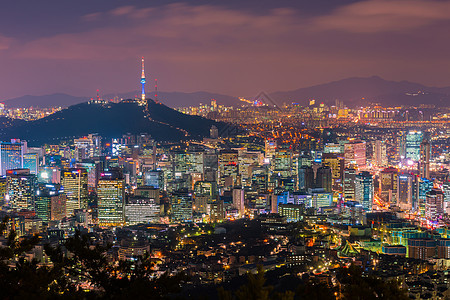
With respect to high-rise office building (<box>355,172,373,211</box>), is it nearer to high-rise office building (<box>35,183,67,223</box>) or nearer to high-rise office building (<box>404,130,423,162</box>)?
high-rise office building (<box>404,130,423,162</box>)

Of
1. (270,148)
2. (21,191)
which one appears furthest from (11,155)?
(270,148)

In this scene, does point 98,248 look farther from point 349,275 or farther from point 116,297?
point 349,275

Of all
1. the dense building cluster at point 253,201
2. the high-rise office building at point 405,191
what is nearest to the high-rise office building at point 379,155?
the dense building cluster at point 253,201

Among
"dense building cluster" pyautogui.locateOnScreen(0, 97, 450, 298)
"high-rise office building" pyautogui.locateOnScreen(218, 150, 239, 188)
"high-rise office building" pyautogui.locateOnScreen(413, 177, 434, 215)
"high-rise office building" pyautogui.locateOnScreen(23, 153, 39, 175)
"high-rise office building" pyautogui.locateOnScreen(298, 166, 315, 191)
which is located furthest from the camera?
"high-rise office building" pyautogui.locateOnScreen(23, 153, 39, 175)

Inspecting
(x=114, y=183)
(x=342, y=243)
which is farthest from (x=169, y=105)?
(x=342, y=243)

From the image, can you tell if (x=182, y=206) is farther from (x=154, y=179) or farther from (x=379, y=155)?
(x=379, y=155)

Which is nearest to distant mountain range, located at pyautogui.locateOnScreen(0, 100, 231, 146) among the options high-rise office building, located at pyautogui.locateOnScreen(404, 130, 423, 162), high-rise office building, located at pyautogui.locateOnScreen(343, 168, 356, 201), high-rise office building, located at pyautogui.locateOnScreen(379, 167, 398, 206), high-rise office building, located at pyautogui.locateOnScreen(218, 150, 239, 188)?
high-rise office building, located at pyautogui.locateOnScreen(218, 150, 239, 188)

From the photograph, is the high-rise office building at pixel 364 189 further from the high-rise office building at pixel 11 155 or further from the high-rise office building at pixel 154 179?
the high-rise office building at pixel 11 155
